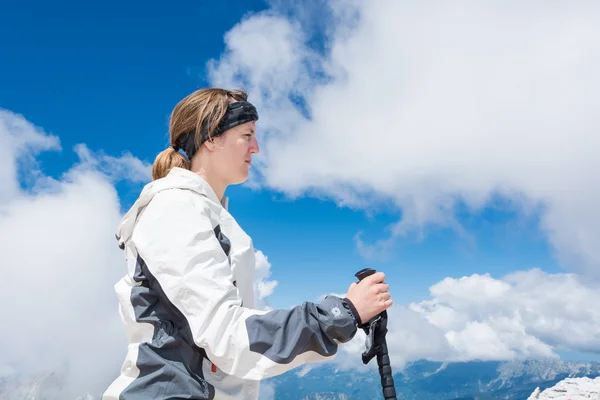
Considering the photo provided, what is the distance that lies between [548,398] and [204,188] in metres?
103

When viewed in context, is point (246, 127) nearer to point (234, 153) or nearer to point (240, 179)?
point (234, 153)

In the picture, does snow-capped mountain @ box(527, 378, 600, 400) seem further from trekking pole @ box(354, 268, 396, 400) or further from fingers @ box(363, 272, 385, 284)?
fingers @ box(363, 272, 385, 284)

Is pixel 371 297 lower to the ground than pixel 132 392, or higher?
higher

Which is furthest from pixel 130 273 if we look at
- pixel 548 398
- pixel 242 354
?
pixel 548 398

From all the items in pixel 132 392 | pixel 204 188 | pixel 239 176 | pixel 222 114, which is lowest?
pixel 132 392

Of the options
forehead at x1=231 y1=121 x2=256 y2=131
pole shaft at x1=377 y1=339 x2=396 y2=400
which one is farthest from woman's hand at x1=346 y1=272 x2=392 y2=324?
forehead at x1=231 y1=121 x2=256 y2=131

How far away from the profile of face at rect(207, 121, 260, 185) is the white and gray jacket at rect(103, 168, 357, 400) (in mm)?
771

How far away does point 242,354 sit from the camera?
8.46 ft

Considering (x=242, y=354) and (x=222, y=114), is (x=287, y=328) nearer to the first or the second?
(x=242, y=354)

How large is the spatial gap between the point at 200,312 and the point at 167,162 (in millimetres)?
2000

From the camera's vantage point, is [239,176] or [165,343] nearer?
[165,343]

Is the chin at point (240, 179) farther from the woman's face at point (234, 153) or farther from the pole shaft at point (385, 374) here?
the pole shaft at point (385, 374)

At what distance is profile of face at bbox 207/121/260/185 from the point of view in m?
4.06

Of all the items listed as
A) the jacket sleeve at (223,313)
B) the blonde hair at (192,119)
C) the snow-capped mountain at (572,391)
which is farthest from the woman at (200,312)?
the snow-capped mountain at (572,391)
